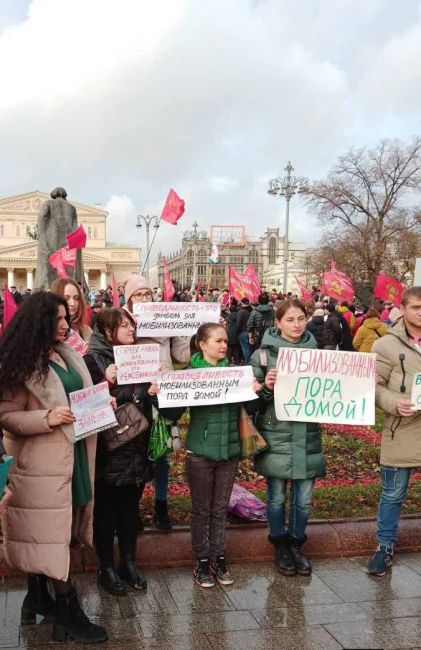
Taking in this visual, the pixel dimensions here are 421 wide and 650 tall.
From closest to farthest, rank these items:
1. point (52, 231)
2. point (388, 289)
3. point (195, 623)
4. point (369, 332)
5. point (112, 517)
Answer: point (195, 623), point (112, 517), point (52, 231), point (369, 332), point (388, 289)

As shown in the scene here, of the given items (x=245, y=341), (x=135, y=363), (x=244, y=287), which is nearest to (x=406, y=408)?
(x=135, y=363)

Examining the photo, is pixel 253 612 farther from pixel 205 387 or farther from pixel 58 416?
pixel 58 416

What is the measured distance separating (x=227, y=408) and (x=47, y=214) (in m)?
7.41

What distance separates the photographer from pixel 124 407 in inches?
164

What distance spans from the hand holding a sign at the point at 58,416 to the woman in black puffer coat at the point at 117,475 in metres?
0.75

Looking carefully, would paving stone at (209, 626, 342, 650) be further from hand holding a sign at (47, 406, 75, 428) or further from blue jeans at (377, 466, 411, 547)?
hand holding a sign at (47, 406, 75, 428)

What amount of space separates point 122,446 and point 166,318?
1.25m

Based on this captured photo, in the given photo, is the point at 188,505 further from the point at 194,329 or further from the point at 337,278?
the point at 337,278

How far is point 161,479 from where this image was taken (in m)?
5.05

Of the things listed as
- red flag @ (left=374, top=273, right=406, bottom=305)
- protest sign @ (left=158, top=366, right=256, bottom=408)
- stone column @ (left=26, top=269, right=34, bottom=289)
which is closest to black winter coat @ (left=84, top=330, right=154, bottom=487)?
protest sign @ (left=158, top=366, right=256, bottom=408)

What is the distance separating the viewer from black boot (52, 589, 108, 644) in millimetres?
3494

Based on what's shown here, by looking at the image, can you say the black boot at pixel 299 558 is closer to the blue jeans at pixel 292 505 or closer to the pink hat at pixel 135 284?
the blue jeans at pixel 292 505

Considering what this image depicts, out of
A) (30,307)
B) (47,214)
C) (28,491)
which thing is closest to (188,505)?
(28,491)

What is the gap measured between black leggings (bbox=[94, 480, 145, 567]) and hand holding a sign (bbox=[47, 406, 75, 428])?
0.85 meters
